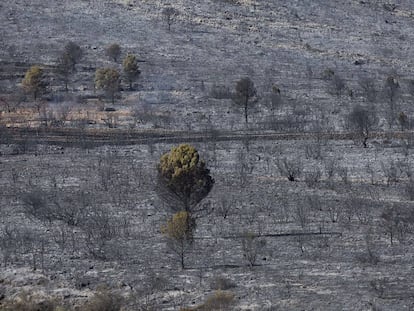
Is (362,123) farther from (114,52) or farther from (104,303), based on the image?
(104,303)

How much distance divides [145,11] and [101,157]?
137 feet

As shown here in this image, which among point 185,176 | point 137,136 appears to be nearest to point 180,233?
point 185,176

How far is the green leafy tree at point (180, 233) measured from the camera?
25938 mm

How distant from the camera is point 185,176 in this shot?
28.0m

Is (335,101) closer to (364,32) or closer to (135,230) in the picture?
(364,32)

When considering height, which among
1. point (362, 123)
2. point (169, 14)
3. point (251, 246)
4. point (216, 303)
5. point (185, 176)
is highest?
point (169, 14)

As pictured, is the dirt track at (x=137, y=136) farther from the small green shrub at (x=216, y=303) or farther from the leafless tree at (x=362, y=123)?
the small green shrub at (x=216, y=303)

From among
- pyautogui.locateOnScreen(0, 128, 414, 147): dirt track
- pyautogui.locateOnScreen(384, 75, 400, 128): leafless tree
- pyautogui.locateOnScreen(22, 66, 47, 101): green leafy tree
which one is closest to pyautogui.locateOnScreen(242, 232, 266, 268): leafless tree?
pyautogui.locateOnScreen(0, 128, 414, 147): dirt track

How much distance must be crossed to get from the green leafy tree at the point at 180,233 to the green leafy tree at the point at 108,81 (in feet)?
98.8

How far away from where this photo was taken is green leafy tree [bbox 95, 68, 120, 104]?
185ft

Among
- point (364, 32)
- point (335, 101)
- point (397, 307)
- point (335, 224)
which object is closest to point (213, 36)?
point (364, 32)

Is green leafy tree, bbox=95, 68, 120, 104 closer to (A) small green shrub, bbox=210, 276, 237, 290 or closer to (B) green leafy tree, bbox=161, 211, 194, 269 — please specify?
(B) green leafy tree, bbox=161, 211, 194, 269

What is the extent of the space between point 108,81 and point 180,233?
32.1 metres

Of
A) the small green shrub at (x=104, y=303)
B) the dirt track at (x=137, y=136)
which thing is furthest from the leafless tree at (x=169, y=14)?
the small green shrub at (x=104, y=303)
